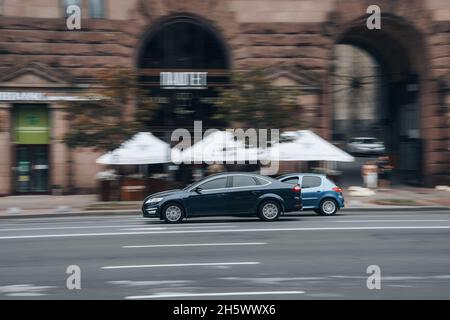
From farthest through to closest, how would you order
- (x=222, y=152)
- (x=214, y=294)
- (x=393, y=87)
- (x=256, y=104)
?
1. (x=393, y=87)
2. (x=222, y=152)
3. (x=256, y=104)
4. (x=214, y=294)

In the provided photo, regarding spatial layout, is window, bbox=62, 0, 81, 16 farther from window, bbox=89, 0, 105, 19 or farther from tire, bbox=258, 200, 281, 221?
tire, bbox=258, 200, 281, 221

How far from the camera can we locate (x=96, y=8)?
97.7 feet

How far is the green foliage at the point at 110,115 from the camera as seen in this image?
2481 cm

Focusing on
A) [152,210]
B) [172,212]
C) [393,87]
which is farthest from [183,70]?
[172,212]

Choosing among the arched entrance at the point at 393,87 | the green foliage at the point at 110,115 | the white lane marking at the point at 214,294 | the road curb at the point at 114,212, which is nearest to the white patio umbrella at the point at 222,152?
the green foliage at the point at 110,115

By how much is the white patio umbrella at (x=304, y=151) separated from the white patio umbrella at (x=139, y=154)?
4330 millimetres

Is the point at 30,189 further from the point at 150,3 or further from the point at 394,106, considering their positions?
the point at 394,106

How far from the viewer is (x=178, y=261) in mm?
11508

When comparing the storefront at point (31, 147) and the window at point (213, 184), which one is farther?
the storefront at point (31, 147)

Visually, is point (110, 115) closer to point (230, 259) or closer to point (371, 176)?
point (371, 176)

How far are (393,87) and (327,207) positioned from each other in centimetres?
1783

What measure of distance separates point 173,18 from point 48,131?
25.3ft

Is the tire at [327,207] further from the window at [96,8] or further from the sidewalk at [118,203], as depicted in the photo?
the window at [96,8]

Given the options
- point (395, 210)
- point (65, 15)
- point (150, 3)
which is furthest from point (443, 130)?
point (65, 15)
